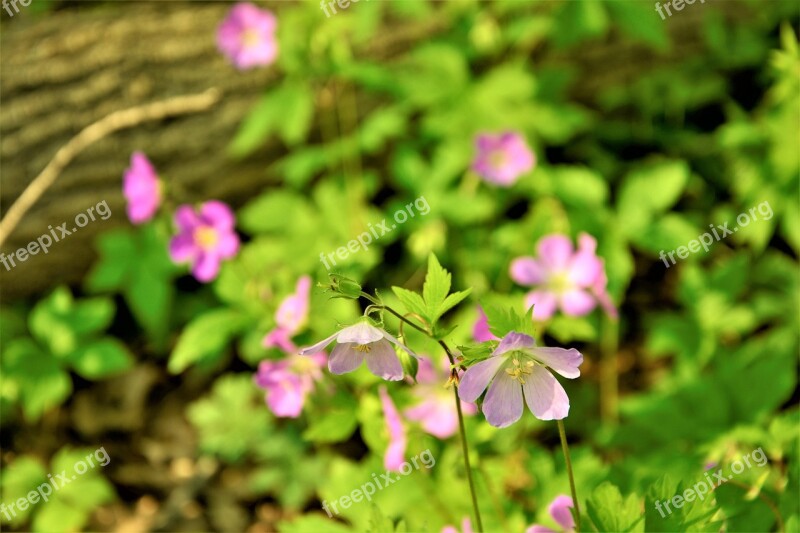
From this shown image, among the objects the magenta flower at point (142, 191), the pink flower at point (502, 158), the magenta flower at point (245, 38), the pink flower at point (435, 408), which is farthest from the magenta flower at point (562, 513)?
the magenta flower at point (245, 38)

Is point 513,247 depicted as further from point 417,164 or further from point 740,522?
point 740,522

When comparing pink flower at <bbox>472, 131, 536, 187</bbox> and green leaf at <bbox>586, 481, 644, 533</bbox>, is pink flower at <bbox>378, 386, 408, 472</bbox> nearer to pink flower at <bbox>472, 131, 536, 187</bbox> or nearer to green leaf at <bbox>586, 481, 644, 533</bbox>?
green leaf at <bbox>586, 481, 644, 533</bbox>

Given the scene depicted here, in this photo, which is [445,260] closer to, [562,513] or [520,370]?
[562,513]

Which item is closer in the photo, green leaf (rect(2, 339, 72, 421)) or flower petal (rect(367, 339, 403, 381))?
flower petal (rect(367, 339, 403, 381))

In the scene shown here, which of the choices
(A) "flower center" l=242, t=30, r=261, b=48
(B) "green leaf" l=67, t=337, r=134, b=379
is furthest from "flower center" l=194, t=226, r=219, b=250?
(A) "flower center" l=242, t=30, r=261, b=48

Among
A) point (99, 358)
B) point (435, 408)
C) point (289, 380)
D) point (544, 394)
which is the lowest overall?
point (435, 408)

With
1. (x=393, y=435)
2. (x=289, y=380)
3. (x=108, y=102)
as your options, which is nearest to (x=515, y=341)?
(x=393, y=435)
